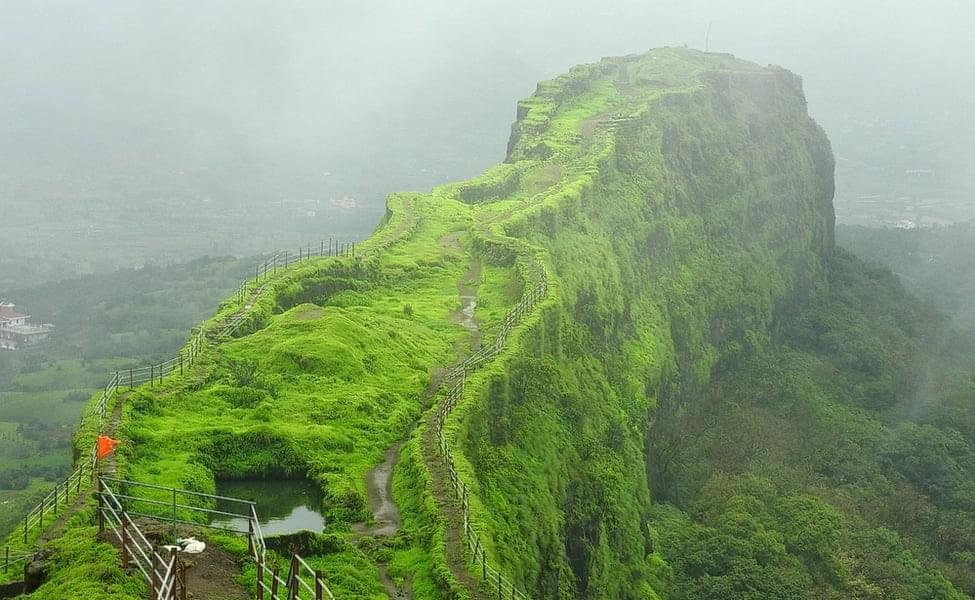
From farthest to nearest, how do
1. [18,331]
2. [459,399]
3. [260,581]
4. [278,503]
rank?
[18,331] < [459,399] < [278,503] < [260,581]

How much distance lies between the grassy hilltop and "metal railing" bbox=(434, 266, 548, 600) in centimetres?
39

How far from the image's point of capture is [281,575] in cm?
2289

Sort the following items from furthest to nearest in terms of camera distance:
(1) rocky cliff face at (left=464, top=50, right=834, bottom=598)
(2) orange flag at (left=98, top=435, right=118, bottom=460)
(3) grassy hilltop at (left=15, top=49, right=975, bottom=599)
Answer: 1. (1) rocky cliff face at (left=464, top=50, right=834, bottom=598)
2. (3) grassy hilltop at (left=15, top=49, right=975, bottom=599)
3. (2) orange flag at (left=98, top=435, right=118, bottom=460)

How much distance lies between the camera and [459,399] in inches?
1319

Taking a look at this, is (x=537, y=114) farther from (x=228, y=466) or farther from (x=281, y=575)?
(x=281, y=575)

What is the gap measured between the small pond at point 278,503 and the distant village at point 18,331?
116210mm

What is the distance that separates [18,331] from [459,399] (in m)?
118

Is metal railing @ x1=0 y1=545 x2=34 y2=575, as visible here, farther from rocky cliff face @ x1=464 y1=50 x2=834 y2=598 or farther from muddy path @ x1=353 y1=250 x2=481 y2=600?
rocky cliff face @ x1=464 y1=50 x2=834 y2=598

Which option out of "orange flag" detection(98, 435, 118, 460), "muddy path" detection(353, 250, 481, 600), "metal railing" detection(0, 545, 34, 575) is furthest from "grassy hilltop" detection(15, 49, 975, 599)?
"orange flag" detection(98, 435, 118, 460)

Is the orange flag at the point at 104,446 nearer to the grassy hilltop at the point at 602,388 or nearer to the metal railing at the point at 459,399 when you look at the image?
the grassy hilltop at the point at 602,388

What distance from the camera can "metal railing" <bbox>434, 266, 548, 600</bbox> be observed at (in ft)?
80.2

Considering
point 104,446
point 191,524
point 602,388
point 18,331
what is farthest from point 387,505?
point 18,331

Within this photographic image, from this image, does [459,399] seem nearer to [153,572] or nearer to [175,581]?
[153,572]

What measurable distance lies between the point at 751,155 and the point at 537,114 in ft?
56.8
